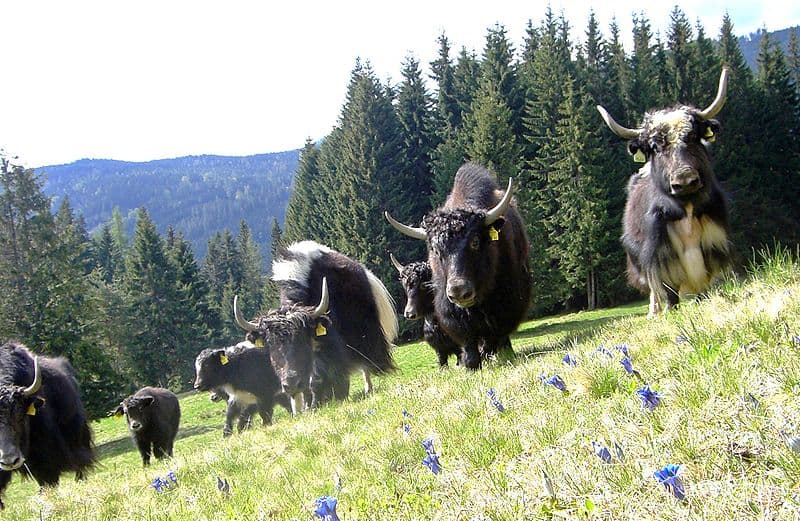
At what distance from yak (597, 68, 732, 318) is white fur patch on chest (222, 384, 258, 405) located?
10.5 metres

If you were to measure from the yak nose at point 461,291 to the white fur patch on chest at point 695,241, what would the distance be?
245 cm

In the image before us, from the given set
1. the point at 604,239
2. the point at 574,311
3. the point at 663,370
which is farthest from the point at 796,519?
the point at 574,311

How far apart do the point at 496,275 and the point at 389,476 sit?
5276 mm

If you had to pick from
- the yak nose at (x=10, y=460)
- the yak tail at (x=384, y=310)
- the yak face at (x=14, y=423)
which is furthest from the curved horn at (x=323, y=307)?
the yak nose at (x=10, y=460)

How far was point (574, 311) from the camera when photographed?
39500 millimetres

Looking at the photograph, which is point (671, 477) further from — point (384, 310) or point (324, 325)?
point (384, 310)

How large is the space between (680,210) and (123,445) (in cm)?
2106

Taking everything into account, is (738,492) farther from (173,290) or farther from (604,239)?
(173,290)

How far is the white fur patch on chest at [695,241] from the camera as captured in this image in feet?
23.1

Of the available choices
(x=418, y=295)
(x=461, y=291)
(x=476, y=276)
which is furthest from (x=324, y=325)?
(x=461, y=291)

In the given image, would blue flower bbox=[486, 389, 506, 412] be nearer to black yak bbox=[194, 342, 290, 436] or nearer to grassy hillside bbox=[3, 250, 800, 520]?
grassy hillside bbox=[3, 250, 800, 520]

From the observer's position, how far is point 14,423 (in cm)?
892

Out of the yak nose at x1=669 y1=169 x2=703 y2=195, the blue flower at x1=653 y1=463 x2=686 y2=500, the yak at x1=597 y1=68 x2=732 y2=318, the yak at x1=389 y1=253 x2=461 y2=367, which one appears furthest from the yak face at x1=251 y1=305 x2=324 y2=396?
the blue flower at x1=653 y1=463 x2=686 y2=500

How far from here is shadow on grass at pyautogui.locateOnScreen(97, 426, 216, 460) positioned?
2009cm
